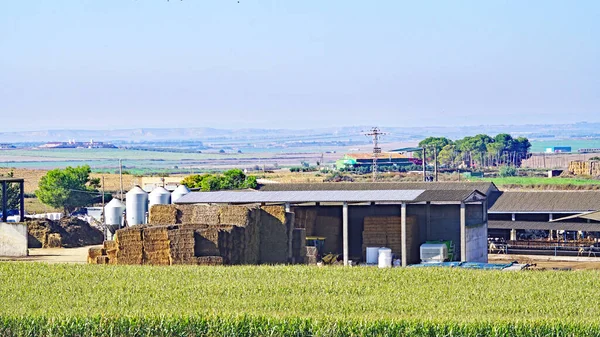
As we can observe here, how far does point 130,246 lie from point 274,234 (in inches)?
203

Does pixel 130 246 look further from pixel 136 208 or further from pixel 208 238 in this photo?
pixel 136 208

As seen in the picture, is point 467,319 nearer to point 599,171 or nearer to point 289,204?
point 289,204

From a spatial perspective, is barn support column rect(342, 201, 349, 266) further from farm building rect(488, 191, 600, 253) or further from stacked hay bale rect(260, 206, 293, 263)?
farm building rect(488, 191, 600, 253)

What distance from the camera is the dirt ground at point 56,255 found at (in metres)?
40.7

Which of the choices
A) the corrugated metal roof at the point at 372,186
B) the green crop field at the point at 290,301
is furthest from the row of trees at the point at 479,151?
the green crop field at the point at 290,301

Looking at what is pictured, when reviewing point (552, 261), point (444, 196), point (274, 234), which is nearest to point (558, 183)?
point (552, 261)

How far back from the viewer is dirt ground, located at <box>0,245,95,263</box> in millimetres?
40719

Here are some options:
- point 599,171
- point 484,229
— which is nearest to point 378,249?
point 484,229

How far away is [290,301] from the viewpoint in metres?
25.3

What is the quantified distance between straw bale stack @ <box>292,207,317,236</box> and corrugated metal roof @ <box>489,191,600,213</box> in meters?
16.0

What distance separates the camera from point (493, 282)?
2886cm

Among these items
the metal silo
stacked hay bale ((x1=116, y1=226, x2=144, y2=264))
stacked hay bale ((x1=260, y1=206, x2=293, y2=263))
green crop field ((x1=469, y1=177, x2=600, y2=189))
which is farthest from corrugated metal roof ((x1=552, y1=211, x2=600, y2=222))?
green crop field ((x1=469, y1=177, x2=600, y2=189))

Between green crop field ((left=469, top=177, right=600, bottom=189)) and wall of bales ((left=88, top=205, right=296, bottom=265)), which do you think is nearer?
wall of bales ((left=88, top=205, right=296, bottom=265))

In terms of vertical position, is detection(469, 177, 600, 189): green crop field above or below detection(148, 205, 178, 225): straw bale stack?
below
